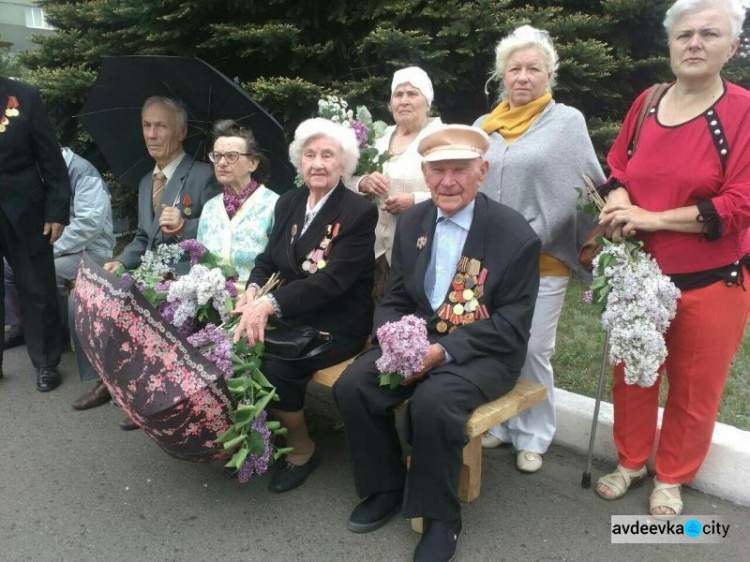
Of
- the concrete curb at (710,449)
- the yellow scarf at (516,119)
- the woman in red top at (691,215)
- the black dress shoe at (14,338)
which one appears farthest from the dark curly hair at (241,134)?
the black dress shoe at (14,338)

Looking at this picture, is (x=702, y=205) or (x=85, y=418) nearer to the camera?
(x=702, y=205)

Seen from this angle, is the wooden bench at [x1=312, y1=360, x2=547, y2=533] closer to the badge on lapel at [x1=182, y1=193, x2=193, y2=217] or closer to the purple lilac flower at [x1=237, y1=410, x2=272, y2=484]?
the purple lilac flower at [x1=237, y1=410, x2=272, y2=484]

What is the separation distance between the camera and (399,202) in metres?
3.50

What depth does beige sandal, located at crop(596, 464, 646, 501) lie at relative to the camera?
3051 millimetres

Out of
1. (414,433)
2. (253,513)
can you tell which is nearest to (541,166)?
(414,433)

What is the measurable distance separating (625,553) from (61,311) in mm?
4490

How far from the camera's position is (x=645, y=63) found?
212 inches

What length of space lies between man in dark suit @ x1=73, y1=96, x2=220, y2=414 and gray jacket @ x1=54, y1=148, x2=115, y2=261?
808 millimetres

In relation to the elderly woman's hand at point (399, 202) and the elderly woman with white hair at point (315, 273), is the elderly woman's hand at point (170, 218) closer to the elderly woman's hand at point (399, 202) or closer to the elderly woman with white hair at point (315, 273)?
the elderly woman with white hair at point (315, 273)

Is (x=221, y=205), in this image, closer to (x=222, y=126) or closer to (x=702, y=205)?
(x=222, y=126)

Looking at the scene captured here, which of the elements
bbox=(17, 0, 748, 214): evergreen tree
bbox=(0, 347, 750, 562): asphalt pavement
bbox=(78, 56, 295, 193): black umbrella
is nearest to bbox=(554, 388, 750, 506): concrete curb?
bbox=(0, 347, 750, 562): asphalt pavement

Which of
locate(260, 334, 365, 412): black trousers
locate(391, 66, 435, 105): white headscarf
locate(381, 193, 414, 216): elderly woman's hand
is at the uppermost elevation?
locate(391, 66, 435, 105): white headscarf

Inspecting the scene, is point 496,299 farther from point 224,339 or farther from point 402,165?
point 224,339

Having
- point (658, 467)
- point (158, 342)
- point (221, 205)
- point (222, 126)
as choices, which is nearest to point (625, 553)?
point (658, 467)
